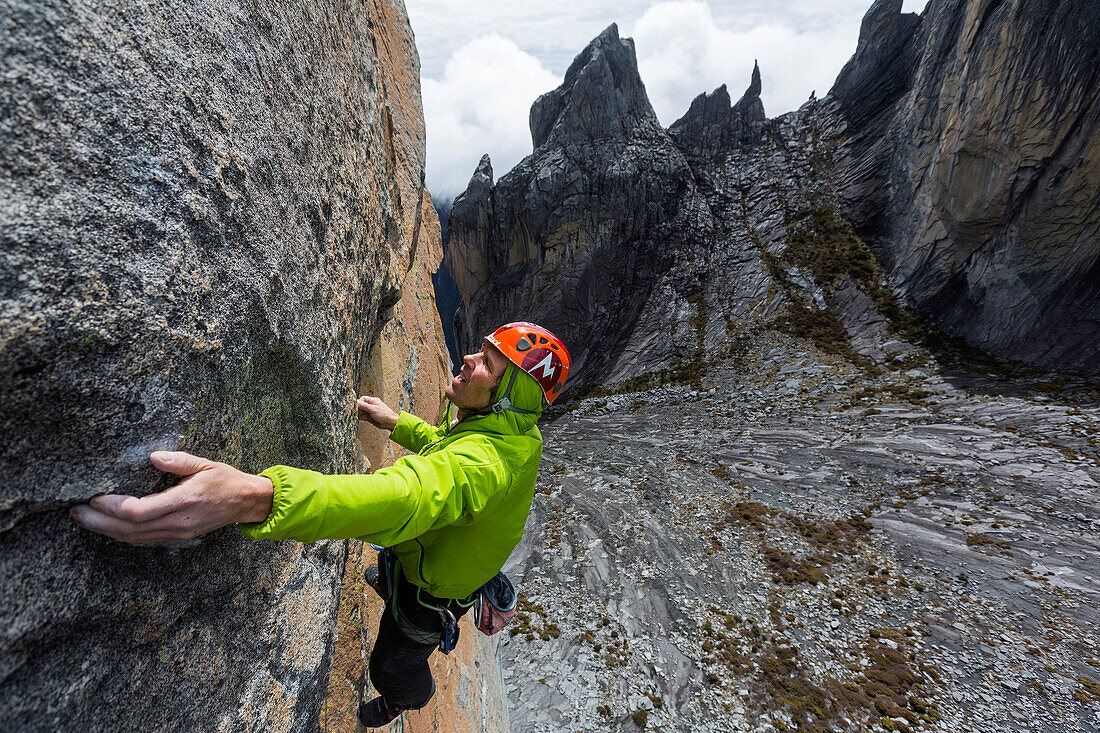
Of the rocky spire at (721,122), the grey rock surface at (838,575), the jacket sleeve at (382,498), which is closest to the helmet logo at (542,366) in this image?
the jacket sleeve at (382,498)

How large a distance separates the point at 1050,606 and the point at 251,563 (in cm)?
2120

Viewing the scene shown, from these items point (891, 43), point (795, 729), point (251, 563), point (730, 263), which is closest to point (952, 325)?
point (730, 263)

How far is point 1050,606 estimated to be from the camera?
43.8ft

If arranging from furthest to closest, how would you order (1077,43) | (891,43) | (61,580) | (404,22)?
(891,43), (1077,43), (404,22), (61,580)

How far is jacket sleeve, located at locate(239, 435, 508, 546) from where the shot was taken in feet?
4.38

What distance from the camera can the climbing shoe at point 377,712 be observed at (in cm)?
270

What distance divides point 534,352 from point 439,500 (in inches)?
47.4

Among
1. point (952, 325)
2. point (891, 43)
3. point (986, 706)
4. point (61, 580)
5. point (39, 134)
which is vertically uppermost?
point (891, 43)

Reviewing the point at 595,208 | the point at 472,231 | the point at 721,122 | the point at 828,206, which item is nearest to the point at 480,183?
the point at 472,231

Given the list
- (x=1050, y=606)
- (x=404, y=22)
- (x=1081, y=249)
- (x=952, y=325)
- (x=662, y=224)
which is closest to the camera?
(x=404, y=22)

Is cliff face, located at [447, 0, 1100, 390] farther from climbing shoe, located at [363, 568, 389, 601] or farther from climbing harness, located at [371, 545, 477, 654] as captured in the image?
climbing shoe, located at [363, 568, 389, 601]

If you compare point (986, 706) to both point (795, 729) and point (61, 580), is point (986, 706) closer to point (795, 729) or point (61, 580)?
point (795, 729)

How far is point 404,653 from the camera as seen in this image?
277cm

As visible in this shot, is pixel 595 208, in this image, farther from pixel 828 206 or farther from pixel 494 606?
pixel 494 606
